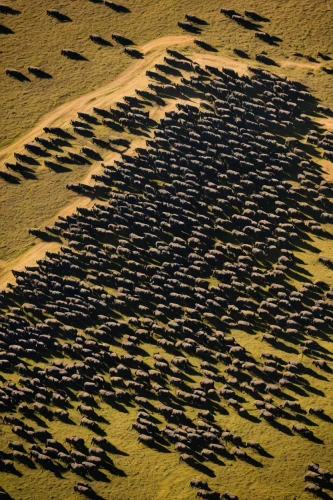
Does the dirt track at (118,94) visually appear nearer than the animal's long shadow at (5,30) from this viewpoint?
Yes

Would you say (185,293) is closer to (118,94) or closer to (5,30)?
(118,94)

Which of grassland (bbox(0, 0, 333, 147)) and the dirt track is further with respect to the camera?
grassland (bbox(0, 0, 333, 147))

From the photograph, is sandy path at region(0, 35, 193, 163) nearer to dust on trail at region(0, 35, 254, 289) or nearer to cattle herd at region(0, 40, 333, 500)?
dust on trail at region(0, 35, 254, 289)

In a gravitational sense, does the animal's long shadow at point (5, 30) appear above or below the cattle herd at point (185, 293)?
above

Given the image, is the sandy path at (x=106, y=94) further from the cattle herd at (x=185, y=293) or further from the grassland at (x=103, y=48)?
the cattle herd at (x=185, y=293)

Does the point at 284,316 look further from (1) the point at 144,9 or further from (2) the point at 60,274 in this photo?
(1) the point at 144,9

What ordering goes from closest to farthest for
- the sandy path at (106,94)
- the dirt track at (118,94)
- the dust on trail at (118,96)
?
the dust on trail at (118,96) → the dirt track at (118,94) → the sandy path at (106,94)

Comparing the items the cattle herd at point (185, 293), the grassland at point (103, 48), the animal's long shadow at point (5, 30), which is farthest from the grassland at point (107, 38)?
the cattle herd at point (185, 293)

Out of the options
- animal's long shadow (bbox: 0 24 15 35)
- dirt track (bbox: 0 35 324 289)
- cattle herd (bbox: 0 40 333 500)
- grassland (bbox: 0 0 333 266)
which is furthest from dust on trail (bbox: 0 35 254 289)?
animal's long shadow (bbox: 0 24 15 35)
